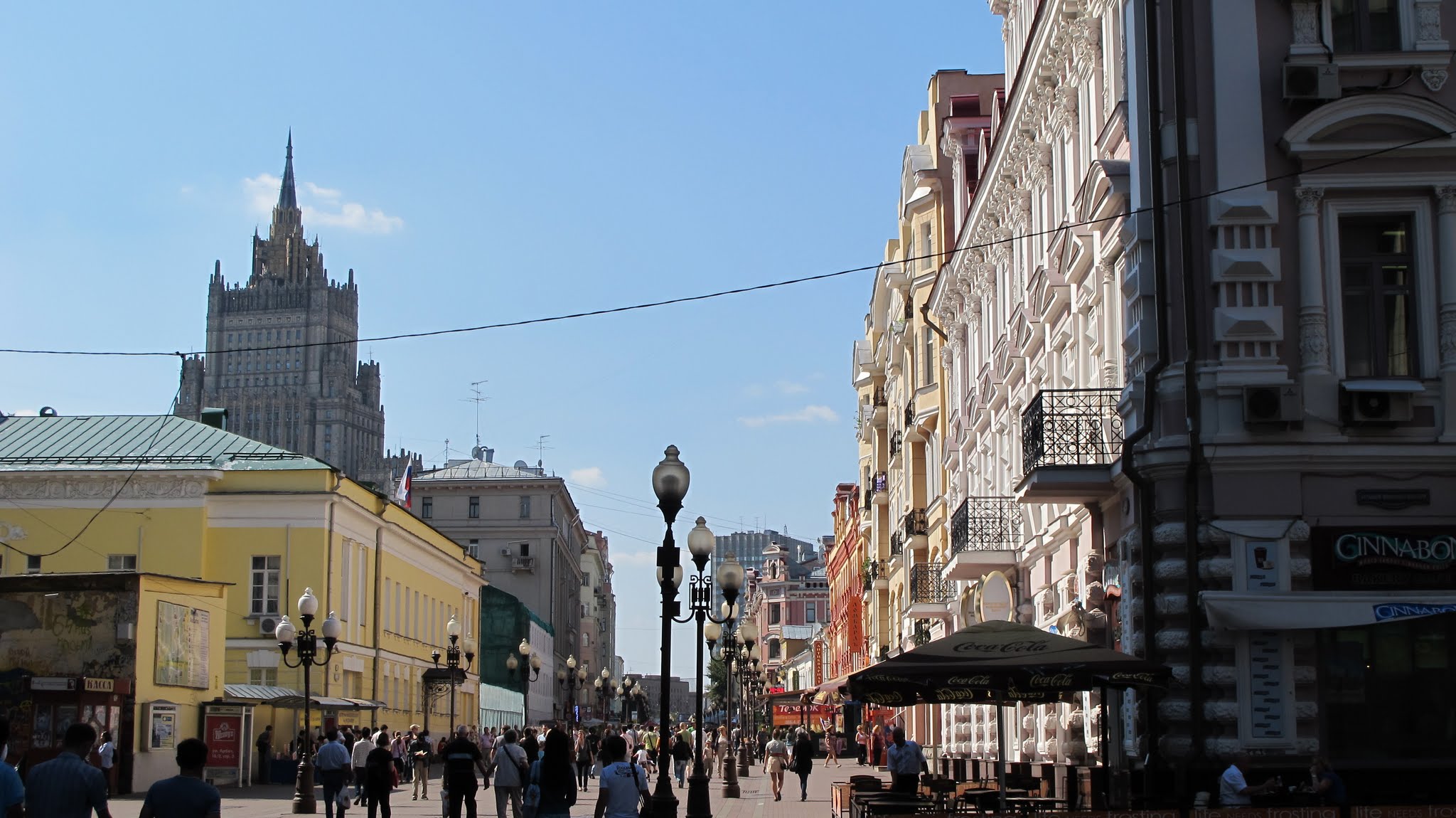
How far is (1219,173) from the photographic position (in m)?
18.8

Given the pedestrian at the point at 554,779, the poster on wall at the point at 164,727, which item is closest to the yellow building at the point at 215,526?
the poster on wall at the point at 164,727

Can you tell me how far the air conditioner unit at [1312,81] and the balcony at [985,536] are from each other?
36.6 ft

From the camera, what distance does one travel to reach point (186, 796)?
966 cm

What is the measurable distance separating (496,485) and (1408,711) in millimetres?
91776

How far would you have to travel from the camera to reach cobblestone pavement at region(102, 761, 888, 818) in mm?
28188

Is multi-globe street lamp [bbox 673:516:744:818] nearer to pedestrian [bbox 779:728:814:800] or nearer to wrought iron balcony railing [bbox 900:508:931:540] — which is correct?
pedestrian [bbox 779:728:814:800]

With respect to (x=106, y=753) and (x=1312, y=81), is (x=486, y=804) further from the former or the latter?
(x=1312, y=81)

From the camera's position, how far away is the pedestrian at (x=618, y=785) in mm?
Result: 14109

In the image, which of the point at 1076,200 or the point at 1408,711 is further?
the point at 1076,200

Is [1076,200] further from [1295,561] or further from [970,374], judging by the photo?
[970,374]

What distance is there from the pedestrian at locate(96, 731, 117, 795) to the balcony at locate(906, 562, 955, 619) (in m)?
16.9

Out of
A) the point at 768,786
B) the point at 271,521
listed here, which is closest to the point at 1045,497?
the point at 768,786

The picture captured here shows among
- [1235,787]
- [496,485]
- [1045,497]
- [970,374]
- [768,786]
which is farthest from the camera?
[496,485]

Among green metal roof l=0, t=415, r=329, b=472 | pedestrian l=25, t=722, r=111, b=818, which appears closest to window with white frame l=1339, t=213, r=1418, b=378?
pedestrian l=25, t=722, r=111, b=818
